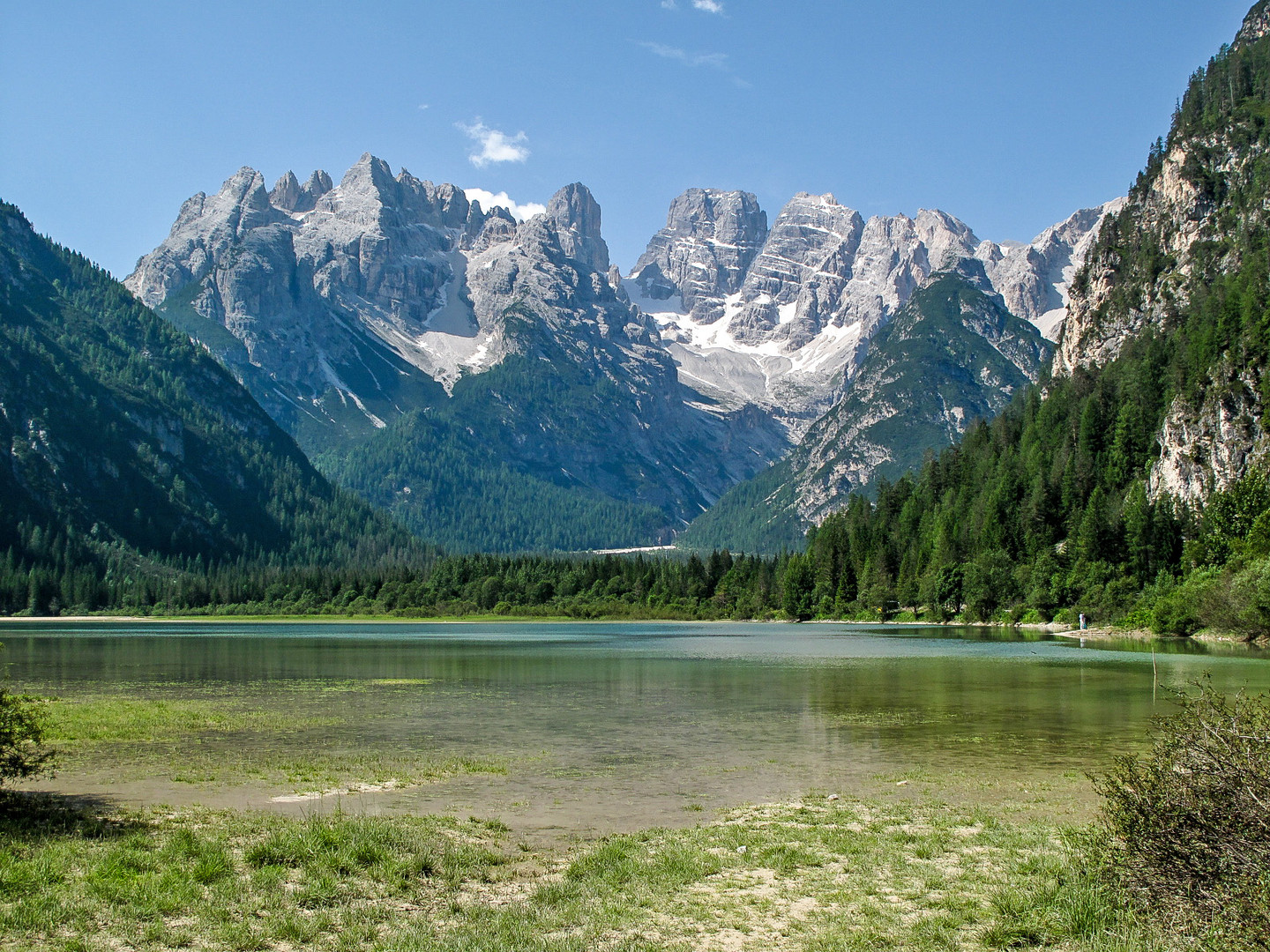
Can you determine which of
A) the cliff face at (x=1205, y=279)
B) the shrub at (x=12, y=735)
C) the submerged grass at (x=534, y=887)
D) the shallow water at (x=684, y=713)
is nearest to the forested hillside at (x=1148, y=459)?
the cliff face at (x=1205, y=279)

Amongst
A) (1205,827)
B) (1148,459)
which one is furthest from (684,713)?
(1148,459)

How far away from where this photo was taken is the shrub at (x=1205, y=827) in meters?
12.3

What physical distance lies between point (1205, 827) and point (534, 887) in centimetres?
1028

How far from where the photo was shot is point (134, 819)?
71.4 ft

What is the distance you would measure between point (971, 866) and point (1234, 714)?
225 inches

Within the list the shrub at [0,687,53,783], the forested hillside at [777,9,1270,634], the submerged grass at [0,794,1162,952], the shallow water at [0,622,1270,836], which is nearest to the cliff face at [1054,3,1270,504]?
the forested hillside at [777,9,1270,634]

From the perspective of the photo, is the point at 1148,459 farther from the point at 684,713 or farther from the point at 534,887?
the point at 534,887

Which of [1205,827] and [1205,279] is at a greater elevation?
[1205,279]

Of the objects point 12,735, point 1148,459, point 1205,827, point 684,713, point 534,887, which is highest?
point 1148,459

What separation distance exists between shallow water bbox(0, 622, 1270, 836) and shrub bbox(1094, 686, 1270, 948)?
96.1 inches

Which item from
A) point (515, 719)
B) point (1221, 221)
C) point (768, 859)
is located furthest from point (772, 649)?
point (1221, 221)

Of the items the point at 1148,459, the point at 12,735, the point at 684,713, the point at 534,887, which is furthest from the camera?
the point at 1148,459

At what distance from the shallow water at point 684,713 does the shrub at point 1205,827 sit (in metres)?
2.44

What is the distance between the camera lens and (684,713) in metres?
45.5
